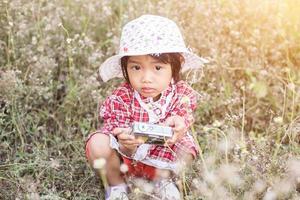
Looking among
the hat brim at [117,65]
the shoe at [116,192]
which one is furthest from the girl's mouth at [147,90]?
the shoe at [116,192]

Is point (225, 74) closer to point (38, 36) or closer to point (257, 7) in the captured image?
point (257, 7)

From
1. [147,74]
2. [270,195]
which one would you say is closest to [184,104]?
[147,74]

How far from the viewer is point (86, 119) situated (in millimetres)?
4043

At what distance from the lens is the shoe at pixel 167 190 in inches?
133

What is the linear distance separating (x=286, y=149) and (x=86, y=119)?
1064 mm

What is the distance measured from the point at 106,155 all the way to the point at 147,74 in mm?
415

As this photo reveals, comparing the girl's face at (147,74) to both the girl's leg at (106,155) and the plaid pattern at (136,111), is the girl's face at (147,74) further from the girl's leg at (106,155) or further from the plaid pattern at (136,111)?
the girl's leg at (106,155)

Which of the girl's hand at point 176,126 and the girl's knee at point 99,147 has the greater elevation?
the girl's hand at point 176,126

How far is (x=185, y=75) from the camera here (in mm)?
4215

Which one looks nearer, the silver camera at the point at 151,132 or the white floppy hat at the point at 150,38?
the silver camera at the point at 151,132

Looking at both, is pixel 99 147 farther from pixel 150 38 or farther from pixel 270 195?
pixel 270 195

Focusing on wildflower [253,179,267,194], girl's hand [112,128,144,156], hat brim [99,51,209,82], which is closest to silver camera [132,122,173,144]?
girl's hand [112,128,144,156]

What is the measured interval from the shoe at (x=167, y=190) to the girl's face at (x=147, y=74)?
406 mm

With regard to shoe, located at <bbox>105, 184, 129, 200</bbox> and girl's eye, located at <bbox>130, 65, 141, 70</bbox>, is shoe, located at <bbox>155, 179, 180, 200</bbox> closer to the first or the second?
shoe, located at <bbox>105, 184, 129, 200</bbox>
